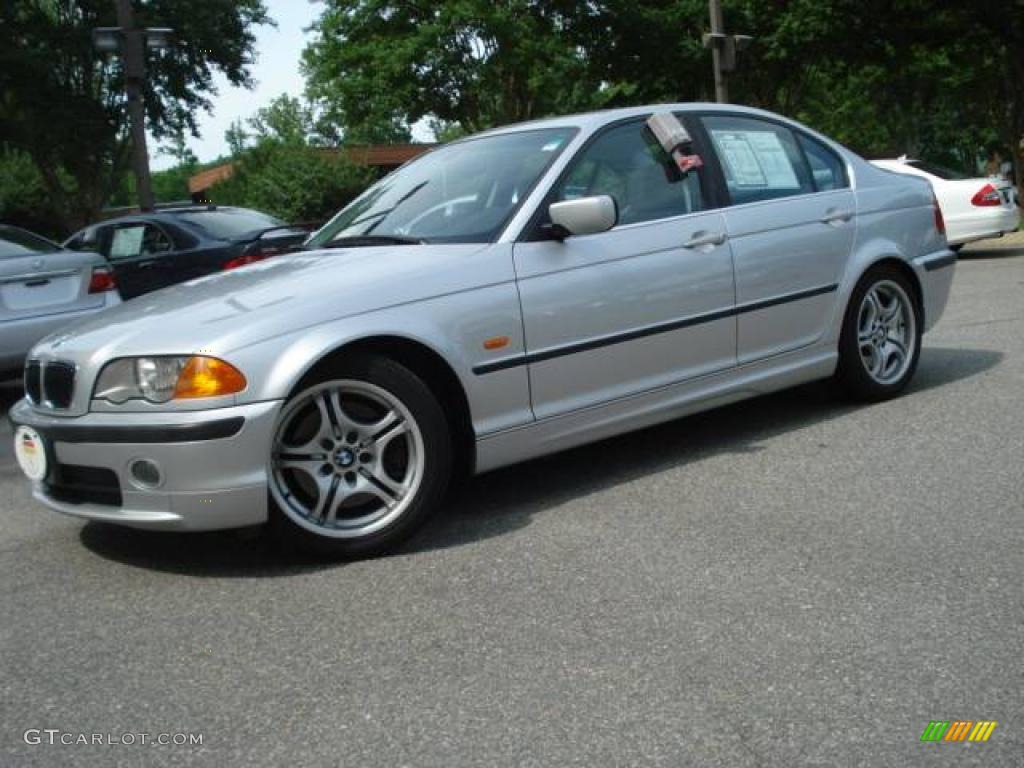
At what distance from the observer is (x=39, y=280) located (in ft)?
28.2

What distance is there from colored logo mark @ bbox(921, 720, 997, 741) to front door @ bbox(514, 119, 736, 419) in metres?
2.27

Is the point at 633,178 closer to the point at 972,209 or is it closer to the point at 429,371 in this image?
the point at 429,371

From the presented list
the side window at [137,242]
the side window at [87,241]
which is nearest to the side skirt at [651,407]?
the side window at [137,242]

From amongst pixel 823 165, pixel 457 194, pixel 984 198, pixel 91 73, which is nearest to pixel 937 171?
pixel 984 198

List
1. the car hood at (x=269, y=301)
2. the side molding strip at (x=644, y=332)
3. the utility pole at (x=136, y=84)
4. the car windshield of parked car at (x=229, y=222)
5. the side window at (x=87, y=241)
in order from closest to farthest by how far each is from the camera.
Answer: the car hood at (x=269, y=301), the side molding strip at (x=644, y=332), the car windshield of parked car at (x=229, y=222), the side window at (x=87, y=241), the utility pole at (x=136, y=84)

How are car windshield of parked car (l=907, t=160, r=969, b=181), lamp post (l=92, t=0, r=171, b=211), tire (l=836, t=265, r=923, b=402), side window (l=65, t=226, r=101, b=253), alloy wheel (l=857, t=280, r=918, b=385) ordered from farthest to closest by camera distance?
lamp post (l=92, t=0, r=171, b=211) < car windshield of parked car (l=907, t=160, r=969, b=181) < side window (l=65, t=226, r=101, b=253) < alloy wheel (l=857, t=280, r=918, b=385) < tire (l=836, t=265, r=923, b=402)

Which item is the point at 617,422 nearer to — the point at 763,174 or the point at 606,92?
the point at 763,174

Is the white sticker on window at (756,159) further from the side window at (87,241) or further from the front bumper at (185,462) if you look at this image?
the side window at (87,241)

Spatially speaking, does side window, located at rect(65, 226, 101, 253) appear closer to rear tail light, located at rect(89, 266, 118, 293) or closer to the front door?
rear tail light, located at rect(89, 266, 118, 293)

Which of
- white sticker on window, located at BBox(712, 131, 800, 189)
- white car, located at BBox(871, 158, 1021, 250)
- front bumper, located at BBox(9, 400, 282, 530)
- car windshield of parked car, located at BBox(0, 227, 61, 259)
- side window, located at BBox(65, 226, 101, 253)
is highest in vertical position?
white sticker on window, located at BBox(712, 131, 800, 189)

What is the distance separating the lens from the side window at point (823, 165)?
607 centimetres

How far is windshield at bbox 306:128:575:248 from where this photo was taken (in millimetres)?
4980

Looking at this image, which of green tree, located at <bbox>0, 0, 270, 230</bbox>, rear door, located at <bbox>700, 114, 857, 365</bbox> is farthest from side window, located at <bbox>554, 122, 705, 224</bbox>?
green tree, located at <bbox>0, 0, 270, 230</bbox>

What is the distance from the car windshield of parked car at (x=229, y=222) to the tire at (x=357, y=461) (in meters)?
7.94
